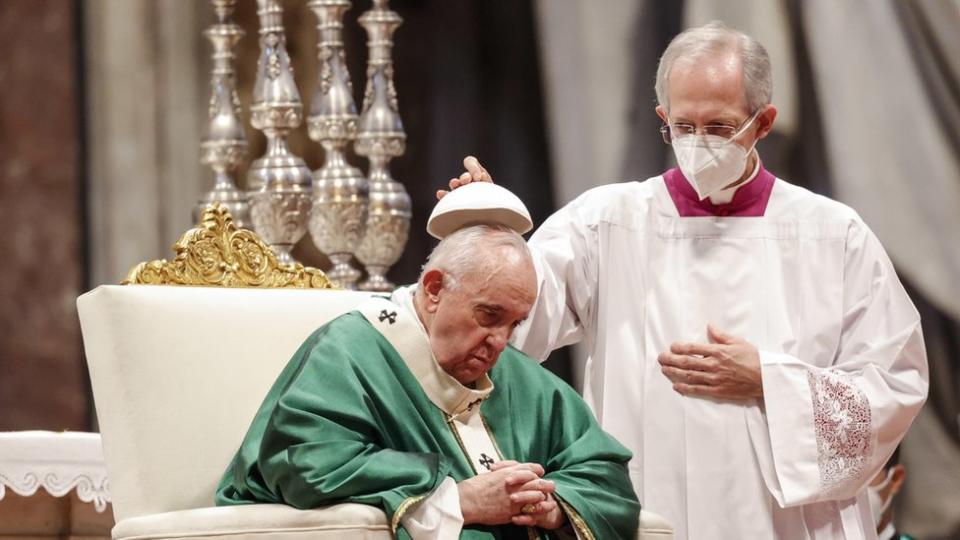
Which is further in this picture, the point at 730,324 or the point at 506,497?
the point at 730,324

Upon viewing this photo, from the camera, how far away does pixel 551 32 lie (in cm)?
696

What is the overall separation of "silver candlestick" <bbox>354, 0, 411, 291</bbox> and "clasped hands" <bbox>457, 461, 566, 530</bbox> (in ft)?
10.9

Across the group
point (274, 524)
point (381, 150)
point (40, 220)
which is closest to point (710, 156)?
point (274, 524)

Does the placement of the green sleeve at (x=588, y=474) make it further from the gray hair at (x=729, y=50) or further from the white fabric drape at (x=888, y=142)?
the white fabric drape at (x=888, y=142)

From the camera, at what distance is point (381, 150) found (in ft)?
21.8

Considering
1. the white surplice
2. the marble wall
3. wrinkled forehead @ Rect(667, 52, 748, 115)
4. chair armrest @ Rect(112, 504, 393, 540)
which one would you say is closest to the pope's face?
chair armrest @ Rect(112, 504, 393, 540)

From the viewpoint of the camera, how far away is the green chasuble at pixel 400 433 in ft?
10.3

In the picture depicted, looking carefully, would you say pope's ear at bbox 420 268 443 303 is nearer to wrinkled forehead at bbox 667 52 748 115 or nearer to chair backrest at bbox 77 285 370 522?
chair backrest at bbox 77 285 370 522

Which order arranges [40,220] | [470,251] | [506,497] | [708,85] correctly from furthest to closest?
[40,220], [708,85], [470,251], [506,497]

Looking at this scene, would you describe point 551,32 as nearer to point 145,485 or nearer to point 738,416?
point 738,416

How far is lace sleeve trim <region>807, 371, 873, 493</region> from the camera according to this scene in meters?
3.92

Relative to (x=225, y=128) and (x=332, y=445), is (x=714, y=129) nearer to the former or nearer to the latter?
(x=332, y=445)

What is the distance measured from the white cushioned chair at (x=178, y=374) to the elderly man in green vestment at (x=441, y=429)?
0.46 ft

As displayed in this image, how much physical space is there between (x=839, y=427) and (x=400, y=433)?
1.16m
